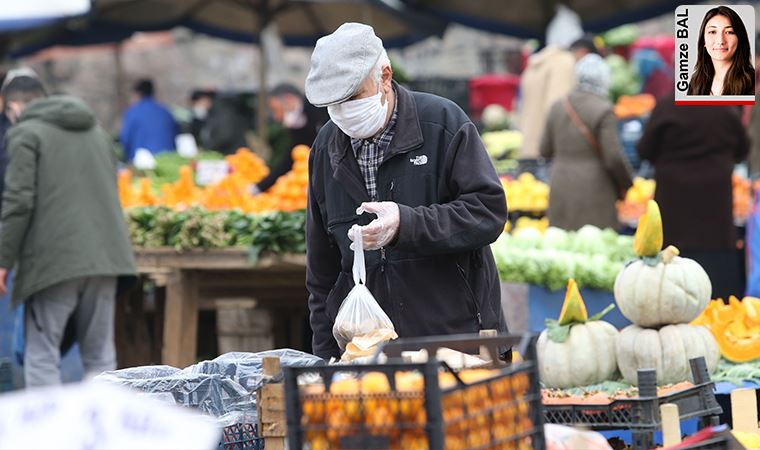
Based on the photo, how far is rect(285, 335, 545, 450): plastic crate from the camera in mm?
2461

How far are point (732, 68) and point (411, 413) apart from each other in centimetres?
205

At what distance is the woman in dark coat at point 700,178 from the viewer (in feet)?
Answer: 27.6

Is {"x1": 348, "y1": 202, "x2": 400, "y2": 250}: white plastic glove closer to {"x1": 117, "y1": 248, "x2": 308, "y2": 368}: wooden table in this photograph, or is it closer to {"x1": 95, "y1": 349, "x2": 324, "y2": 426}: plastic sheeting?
{"x1": 95, "y1": 349, "x2": 324, "y2": 426}: plastic sheeting

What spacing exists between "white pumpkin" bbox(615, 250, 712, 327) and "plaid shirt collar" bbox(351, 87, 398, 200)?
154 cm

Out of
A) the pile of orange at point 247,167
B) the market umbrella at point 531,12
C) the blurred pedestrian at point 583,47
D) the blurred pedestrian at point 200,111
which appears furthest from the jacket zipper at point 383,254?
the blurred pedestrian at point 200,111

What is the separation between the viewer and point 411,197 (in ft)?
12.7

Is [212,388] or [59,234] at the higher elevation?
[59,234]

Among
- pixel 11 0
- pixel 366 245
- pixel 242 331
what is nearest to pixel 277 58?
pixel 11 0

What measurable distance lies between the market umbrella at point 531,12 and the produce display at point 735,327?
8146 mm

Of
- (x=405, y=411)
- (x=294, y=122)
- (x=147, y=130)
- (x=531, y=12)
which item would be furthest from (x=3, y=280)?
(x=531, y=12)

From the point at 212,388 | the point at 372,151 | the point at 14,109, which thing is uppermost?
the point at 14,109

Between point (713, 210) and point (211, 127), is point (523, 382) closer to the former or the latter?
point (713, 210)

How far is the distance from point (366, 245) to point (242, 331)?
5.34 meters

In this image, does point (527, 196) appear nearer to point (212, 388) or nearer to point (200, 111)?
point (212, 388)
